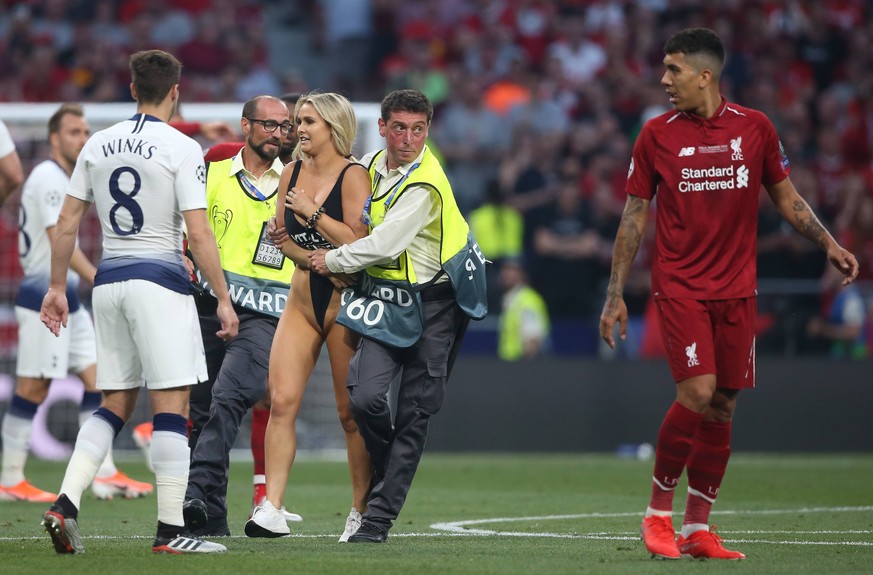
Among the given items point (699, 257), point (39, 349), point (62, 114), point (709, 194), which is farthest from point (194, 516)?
point (62, 114)

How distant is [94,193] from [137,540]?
2031mm

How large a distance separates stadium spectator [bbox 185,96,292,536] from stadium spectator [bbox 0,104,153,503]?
2702 millimetres

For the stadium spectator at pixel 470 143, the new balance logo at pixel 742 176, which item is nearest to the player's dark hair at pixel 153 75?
the new balance logo at pixel 742 176

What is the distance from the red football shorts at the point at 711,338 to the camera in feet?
22.8

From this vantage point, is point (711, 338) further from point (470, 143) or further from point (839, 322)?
point (470, 143)

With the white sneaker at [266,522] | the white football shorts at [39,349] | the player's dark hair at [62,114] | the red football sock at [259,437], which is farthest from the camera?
the white football shorts at [39,349]

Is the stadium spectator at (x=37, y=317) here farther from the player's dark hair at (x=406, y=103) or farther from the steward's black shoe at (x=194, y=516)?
the player's dark hair at (x=406, y=103)

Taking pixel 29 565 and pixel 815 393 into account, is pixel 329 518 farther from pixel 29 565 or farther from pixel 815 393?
pixel 815 393

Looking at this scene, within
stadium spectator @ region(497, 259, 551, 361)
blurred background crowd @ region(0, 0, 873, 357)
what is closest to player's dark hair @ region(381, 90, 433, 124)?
stadium spectator @ region(497, 259, 551, 361)

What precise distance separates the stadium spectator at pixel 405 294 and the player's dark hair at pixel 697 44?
1.44 metres

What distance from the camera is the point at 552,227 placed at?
18.0 m

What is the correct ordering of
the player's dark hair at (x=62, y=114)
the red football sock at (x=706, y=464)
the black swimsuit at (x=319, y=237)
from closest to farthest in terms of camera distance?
the red football sock at (x=706, y=464) → the black swimsuit at (x=319, y=237) → the player's dark hair at (x=62, y=114)

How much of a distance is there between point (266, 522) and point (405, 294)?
1454 millimetres

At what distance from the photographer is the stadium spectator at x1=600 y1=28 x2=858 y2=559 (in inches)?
276
